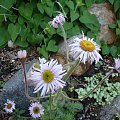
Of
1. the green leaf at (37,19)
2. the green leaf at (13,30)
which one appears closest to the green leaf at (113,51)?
the green leaf at (37,19)

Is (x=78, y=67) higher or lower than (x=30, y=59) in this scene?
lower

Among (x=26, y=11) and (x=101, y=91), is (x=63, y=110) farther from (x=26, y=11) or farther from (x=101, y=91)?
(x=26, y=11)

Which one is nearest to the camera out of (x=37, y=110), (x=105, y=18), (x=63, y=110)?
(x=37, y=110)

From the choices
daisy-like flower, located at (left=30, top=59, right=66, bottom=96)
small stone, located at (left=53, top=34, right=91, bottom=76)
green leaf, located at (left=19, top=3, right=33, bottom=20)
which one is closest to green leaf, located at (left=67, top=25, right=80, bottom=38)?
small stone, located at (left=53, top=34, right=91, bottom=76)

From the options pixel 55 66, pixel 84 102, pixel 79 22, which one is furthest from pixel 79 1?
pixel 55 66

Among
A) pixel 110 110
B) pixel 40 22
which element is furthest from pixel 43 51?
pixel 110 110

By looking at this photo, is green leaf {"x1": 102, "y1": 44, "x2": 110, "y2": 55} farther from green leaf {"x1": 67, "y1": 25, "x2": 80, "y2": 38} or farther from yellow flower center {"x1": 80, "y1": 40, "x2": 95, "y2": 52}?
yellow flower center {"x1": 80, "y1": 40, "x2": 95, "y2": 52}

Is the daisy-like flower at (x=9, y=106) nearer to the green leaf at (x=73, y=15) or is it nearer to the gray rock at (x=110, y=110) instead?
the gray rock at (x=110, y=110)
